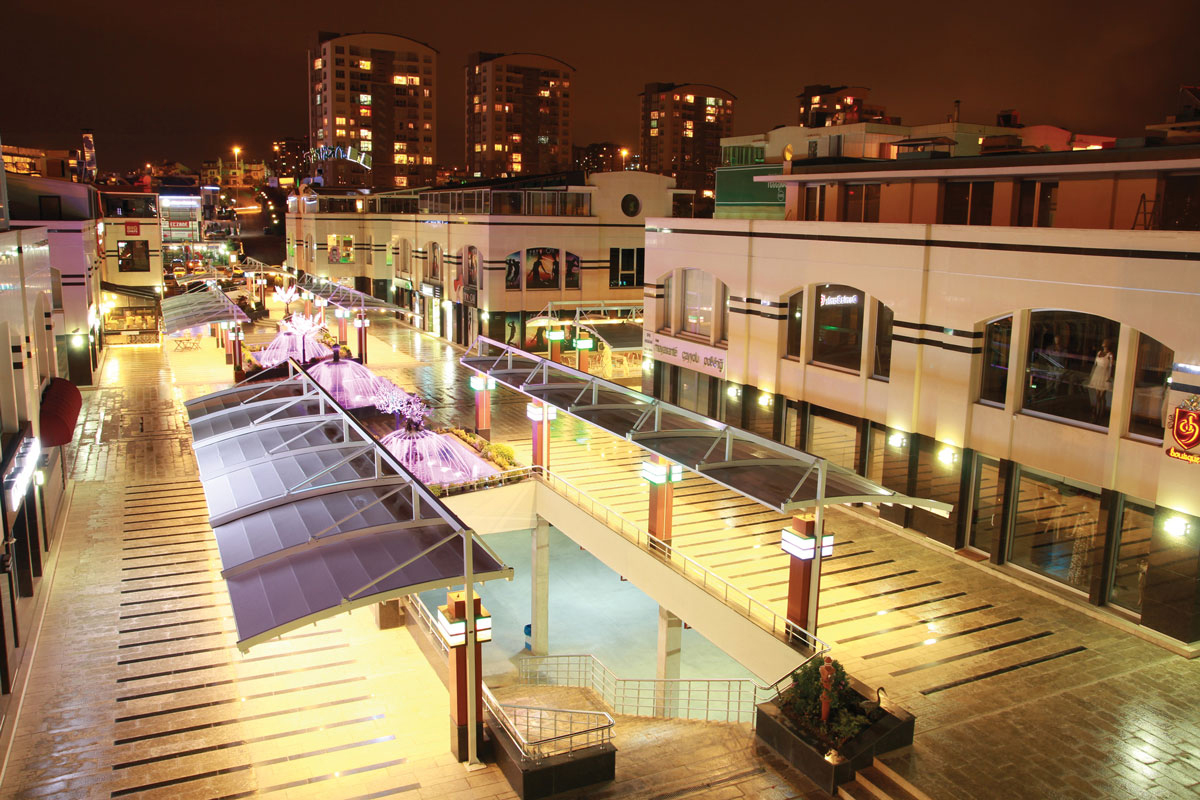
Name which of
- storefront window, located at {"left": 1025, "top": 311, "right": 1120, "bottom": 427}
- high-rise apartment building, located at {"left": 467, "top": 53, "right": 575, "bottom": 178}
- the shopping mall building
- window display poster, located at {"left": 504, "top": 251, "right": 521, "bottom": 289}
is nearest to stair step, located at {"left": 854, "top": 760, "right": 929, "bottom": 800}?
the shopping mall building

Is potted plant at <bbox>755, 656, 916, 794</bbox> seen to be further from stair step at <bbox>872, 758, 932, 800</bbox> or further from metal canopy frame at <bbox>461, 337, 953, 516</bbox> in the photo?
metal canopy frame at <bbox>461, 337, 953, 516</bbox>

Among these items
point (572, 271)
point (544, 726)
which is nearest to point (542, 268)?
point (572, 271)

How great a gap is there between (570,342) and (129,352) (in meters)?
21.5

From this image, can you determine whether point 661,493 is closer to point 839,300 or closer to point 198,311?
point 839,300

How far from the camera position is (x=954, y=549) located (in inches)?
680

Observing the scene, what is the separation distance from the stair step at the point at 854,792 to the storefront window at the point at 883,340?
1028 cm

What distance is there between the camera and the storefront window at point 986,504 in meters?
16.5

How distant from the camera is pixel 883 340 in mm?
19281

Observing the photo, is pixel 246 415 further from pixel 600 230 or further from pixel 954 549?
pixel 600 230

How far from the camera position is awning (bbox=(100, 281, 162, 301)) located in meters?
47.3

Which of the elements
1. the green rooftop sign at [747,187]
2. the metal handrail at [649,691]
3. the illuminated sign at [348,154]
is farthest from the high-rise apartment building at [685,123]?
the metal handrail at [649,691]

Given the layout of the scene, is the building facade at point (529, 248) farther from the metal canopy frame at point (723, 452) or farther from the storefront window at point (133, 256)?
the metal canopy frame at point (723, 452)

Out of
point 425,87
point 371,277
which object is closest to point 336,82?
point 425,87

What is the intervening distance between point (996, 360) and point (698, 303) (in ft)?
34.9
